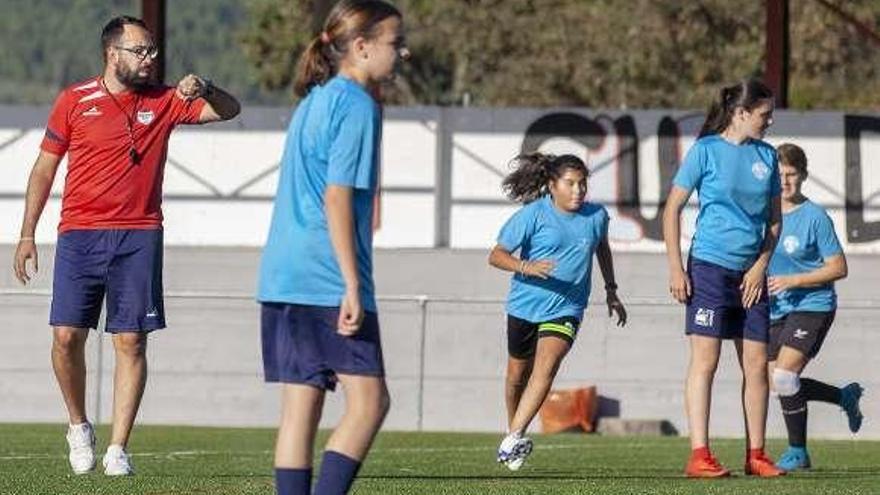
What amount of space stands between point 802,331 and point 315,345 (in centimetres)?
669

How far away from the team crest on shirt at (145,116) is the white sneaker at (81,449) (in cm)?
143

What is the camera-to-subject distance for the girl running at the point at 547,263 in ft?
43.2

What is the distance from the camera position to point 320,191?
25.6 feet

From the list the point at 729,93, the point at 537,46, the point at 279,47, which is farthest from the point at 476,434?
the point at 279,47

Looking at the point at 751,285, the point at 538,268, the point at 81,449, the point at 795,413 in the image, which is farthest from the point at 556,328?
the point at 81,449

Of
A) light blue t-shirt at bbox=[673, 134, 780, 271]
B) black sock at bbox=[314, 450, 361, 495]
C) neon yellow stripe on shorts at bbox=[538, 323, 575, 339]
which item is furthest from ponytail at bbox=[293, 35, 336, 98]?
neon yellow stripe on shorts at bbox=[538, 323, 575, 339]

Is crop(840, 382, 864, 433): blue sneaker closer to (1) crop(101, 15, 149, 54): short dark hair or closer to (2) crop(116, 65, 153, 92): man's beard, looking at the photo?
(2) crop(116, 65, 153, 92): man's beard

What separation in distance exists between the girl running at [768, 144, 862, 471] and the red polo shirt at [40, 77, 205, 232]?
3758 mm

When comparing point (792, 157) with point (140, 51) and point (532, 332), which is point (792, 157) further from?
point (140, 51)

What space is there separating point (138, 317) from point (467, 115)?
1634 centimetres

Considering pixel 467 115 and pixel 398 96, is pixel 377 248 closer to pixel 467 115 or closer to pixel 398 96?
pixel 467 115

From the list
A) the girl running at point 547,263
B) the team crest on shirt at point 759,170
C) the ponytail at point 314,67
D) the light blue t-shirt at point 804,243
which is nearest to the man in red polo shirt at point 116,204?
the girl running at point 547,263

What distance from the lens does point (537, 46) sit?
5225cm

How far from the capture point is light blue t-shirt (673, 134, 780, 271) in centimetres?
1208
